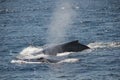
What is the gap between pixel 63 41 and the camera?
158 feet

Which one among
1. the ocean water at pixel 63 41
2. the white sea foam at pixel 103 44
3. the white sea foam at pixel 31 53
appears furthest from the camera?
the white sea foam at pixel 103 44

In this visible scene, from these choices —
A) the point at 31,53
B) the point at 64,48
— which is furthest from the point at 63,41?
the point at 31,53

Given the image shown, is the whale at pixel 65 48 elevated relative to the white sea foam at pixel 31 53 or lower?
elevated

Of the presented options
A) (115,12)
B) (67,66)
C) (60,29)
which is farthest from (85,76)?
(115,12)

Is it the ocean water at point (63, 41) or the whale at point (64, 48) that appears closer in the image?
the ocean water at point (63, 41)

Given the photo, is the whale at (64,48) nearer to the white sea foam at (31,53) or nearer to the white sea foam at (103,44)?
the white sea foam at (31,53)

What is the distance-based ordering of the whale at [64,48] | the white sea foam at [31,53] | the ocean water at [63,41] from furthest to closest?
the whale at [64,48] → the white sea foam at [31,53] → the ocean water at [63,41]

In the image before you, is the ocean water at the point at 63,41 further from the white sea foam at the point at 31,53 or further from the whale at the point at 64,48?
the whale at the point at 64,48

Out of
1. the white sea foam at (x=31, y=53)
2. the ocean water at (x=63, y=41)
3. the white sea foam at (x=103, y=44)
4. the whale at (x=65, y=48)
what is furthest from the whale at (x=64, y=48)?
the white sea foam at (x=103, y=44)

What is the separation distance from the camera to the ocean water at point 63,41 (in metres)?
33.4

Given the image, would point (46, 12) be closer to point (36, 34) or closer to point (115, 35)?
point (36, 34)

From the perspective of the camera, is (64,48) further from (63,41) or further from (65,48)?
(63,41)

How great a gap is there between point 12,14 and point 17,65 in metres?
40.5

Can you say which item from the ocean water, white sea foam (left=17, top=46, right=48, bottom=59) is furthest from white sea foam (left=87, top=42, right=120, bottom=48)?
white sea foam (left=17, top=46, right=48, bottom=59)
